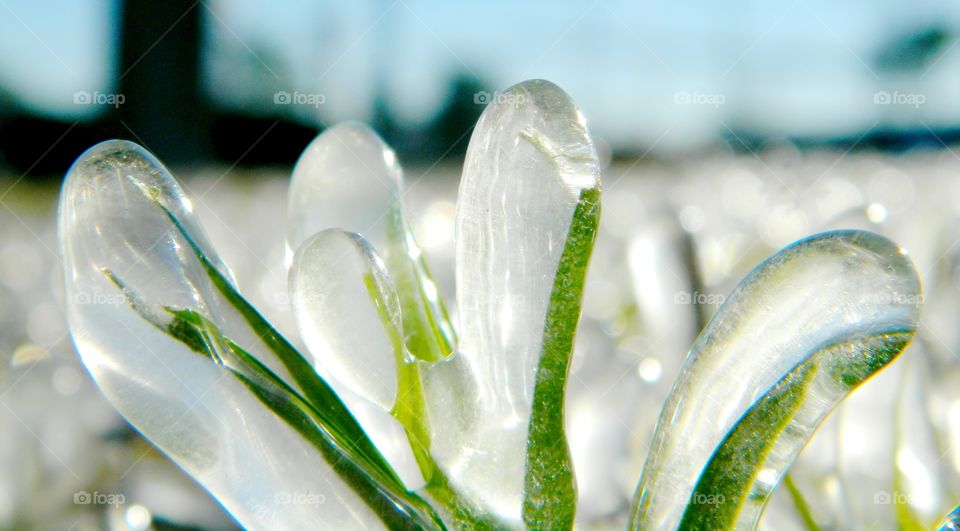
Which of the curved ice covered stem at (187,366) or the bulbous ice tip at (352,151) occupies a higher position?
the bulbous ice tip at (352,151)

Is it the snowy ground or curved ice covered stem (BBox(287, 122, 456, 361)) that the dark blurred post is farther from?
curved ice covered stem (BBox(287, 122, 456, 361))

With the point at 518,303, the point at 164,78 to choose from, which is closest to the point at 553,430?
the point at 518,303

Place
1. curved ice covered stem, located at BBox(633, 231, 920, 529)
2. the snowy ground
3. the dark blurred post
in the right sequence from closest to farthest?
1. curved ice covered stem, located at BBox(633, 231, 920, 529)
2. the snowy ground
3. the dark blurred post

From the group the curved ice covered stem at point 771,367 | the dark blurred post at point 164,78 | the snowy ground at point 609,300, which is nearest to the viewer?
the curved ice covered stem at point 771,367

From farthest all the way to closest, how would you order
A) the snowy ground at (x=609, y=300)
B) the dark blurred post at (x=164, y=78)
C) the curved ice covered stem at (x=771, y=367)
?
the dark blurred post at (x=164, y=78), the snowy ground at (x=609, y=300), the curved ice covered stem at (x=771, y=367)

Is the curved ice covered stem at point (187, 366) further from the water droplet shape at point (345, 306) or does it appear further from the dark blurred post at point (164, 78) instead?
the dark blurred post at point (164, 78)

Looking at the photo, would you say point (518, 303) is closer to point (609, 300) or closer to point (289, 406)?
point (289, 406)

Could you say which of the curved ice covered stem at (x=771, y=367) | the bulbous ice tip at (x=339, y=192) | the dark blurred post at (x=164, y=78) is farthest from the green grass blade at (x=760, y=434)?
the dark blurred post at (x=164, y=78)

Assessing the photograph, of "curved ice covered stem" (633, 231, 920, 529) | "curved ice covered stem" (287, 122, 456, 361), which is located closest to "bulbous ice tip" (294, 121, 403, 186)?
"curved ice covered stem" (287, 122, 456, 361)
